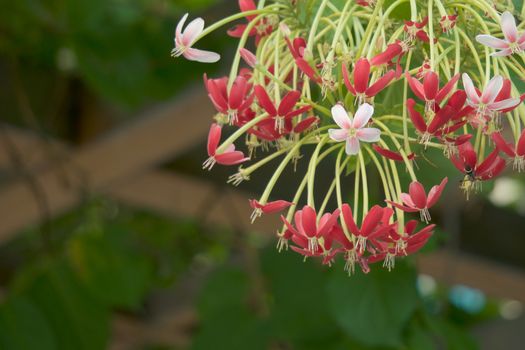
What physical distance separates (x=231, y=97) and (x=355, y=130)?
0.08m

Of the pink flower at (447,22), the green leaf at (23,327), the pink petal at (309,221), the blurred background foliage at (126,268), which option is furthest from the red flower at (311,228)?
the green leaf at (23,327)

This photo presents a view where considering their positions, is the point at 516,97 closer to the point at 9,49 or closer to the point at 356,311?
the point at 356,311

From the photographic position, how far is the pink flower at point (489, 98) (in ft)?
1.66

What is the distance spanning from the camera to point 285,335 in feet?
4.46

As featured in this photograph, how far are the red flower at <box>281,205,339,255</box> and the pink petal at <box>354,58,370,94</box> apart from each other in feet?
0.21

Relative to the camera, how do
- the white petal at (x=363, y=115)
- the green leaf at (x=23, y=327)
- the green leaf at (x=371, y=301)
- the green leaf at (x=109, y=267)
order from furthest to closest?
the green leaf at (x=109, y=267) → the green leaf at (x=23, y=327) → the green leaf at (x=371, y=301) → the white petal at (x=363, y=115)

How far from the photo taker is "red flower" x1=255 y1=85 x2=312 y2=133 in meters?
0.54

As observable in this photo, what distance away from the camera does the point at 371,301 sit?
3.81ft

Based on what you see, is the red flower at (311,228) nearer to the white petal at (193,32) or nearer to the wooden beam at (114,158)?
the white petal at (193,32)

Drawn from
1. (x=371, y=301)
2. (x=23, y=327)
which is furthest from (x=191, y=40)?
(x=23, y=327)

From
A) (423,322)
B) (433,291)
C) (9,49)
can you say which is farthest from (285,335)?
(433,291)

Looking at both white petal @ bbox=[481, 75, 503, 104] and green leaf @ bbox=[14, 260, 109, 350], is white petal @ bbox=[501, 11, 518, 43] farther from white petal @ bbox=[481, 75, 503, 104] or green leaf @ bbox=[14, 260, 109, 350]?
green leaf @ bbox=[14, 260, 109, 350]

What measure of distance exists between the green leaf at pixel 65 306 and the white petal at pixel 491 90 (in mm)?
1033

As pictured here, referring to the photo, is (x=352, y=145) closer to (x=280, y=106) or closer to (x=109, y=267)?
(x=280, y=106)
